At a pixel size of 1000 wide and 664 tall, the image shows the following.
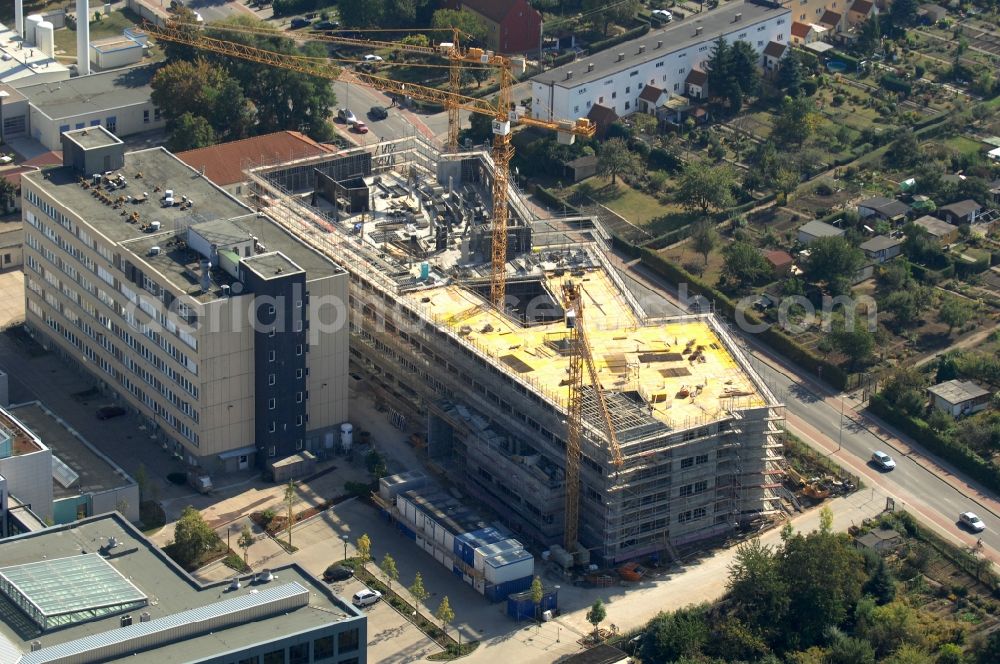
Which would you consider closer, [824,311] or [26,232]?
[26,232]

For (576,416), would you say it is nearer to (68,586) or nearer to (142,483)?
(142,483)

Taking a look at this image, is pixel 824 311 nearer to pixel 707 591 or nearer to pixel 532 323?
pixel 532 323

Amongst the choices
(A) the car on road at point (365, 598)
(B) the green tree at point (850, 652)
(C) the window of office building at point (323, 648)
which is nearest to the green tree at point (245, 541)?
(A) the car on road at point (365, 598)

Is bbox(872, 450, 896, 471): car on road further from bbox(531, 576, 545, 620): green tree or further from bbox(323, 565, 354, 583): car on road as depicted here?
bbox(323, 565, 354, 583): car on road

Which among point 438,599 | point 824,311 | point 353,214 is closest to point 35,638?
point 438,599

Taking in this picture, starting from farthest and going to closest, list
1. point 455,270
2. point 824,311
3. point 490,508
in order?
1. point 824,311
2. point 455,270
3. point 490,508

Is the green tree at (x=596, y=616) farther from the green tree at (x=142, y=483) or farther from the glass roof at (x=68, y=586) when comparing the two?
the green tree at (x=142, y=483)
